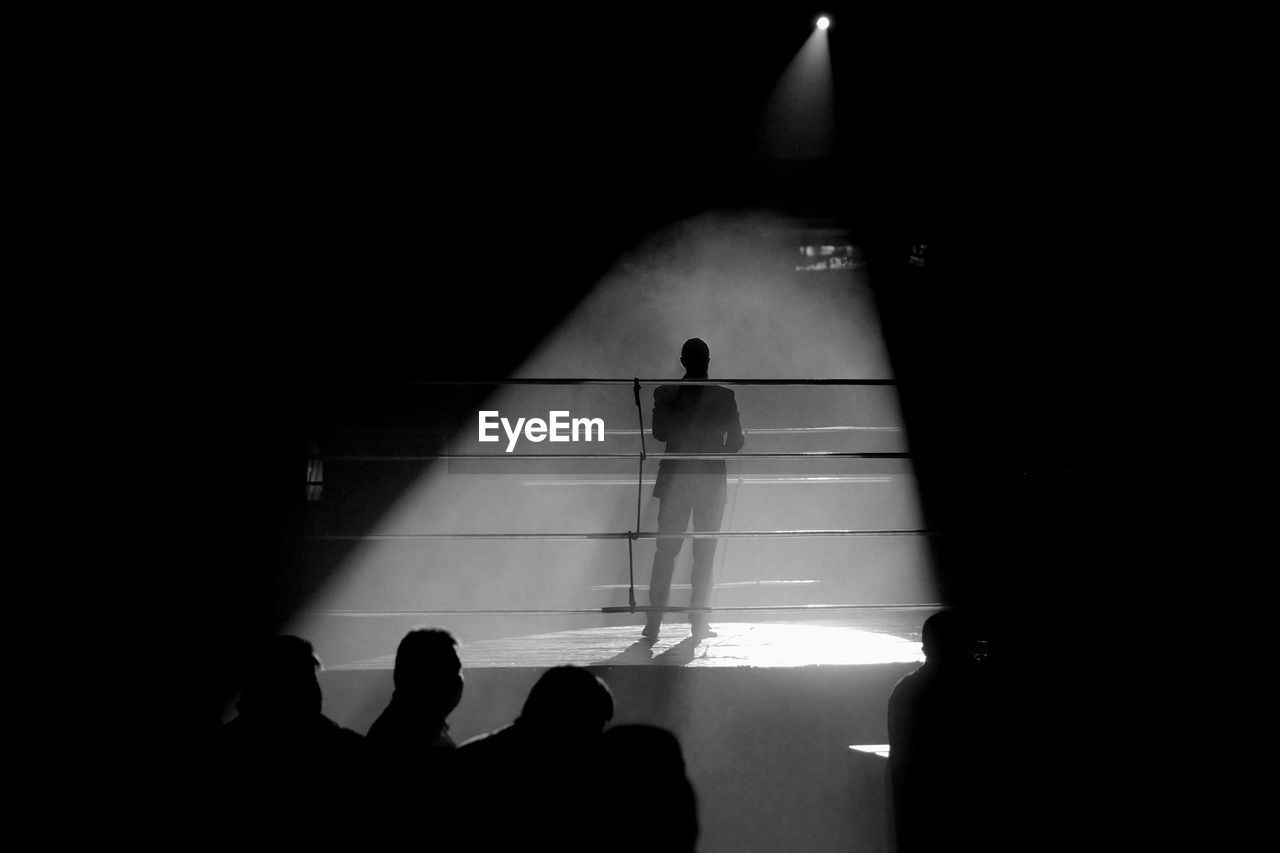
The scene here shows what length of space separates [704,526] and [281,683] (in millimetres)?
2421

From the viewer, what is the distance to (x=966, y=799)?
2.51 meters

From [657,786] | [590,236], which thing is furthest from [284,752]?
[590,236]

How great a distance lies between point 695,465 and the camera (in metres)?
4.35

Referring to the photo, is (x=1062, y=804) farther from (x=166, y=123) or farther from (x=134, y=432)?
(x=166, y=123)

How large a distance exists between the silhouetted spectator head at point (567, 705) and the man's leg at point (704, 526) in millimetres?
2331

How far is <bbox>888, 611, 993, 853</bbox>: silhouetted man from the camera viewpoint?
2506 millimetres

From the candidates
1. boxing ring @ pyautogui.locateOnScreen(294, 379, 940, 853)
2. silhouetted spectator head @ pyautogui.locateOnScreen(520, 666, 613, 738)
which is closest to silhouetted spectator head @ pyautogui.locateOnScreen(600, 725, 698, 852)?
boxing ring @ pyautogui.locateOnScreen(294, 379, 940, 853)

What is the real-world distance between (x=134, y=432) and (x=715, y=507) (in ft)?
7.40

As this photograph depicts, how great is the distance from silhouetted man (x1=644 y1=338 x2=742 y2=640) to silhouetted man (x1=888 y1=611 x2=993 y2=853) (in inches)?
65.5

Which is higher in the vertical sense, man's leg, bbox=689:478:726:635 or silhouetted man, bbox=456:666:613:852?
man's leg, bbox=689:478:726:635

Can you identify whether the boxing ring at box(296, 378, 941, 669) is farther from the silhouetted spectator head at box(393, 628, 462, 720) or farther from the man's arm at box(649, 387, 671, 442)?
the silhouetted spectator head at box(393, 628, 462, 720)

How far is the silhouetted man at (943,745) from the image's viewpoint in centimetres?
251

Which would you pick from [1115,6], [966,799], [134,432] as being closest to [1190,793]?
[966,799]

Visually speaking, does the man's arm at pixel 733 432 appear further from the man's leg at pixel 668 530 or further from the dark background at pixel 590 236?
the dark background at pixel 590 236
